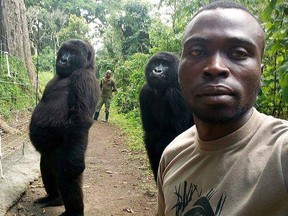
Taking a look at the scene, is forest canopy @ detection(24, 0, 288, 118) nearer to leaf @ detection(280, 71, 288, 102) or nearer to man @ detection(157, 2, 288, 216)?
leaf @ detection(280, 71, 288, 102)

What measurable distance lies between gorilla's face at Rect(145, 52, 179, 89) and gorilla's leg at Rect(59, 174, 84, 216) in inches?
59.5

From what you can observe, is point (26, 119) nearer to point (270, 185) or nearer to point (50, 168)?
point (50, 168)

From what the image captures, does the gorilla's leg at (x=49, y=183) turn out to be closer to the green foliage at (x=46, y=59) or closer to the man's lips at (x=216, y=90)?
the man's lips at (x=216, y=90)

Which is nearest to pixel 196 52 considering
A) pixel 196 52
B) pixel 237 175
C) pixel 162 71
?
pixel 196 52

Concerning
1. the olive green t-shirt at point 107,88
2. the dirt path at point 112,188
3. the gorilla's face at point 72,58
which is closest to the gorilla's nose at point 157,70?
the gorilla's face at point 72,58

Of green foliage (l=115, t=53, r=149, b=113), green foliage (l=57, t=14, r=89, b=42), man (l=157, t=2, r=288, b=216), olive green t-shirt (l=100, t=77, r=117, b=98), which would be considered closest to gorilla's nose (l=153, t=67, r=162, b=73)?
man (l=157, t=2, r=288, b=216)

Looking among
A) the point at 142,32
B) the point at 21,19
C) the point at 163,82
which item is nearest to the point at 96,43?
the point at 142,32

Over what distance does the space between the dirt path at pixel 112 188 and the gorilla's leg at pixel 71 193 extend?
1.78 ft

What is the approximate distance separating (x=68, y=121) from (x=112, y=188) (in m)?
2.00

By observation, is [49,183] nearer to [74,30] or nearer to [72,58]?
[72,58]

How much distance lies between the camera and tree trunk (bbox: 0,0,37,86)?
7781 millimetres

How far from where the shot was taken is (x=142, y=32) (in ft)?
55.3

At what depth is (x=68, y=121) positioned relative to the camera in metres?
3.71

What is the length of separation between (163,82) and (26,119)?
4.50 m
